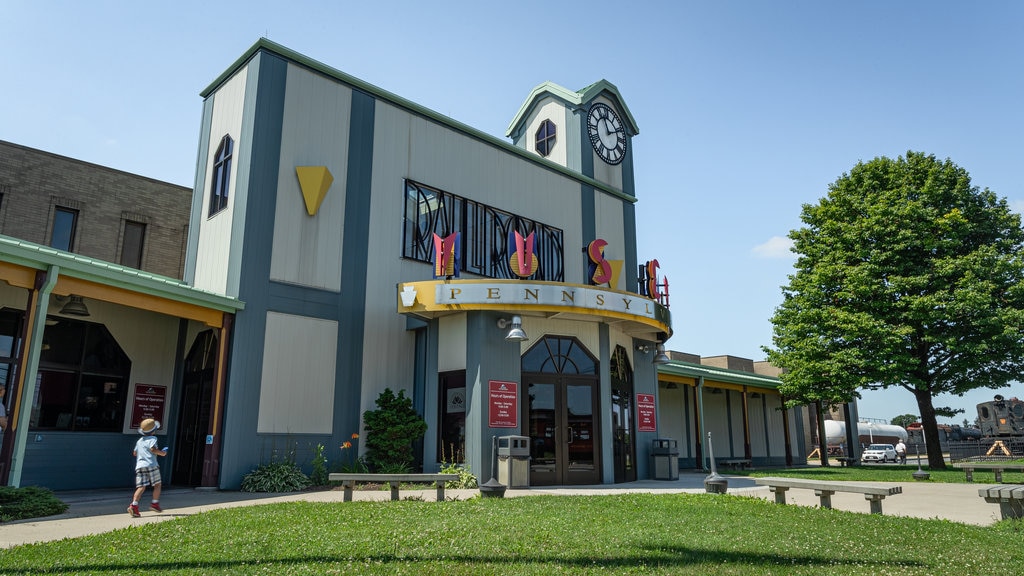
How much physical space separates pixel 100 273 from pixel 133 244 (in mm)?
10116

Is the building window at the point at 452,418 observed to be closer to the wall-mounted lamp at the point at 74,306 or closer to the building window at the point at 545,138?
the wall-mounted lamp at the point at 74,306

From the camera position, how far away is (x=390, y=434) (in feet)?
51.9

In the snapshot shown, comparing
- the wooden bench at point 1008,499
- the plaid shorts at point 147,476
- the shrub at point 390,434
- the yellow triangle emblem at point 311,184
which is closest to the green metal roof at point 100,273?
the yellow triangle emblem at point 311,184

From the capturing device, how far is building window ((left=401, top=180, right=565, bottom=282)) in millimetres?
18406

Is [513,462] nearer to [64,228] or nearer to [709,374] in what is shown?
[709,374]

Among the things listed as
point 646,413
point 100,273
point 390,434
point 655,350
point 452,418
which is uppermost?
point 100,273

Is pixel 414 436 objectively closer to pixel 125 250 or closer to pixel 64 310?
pixel 64 310

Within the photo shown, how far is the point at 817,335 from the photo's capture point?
1008 inches

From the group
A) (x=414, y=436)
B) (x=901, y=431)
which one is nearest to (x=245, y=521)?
(x=414, y=436)

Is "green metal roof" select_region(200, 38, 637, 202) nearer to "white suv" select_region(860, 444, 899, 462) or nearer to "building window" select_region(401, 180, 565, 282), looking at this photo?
"building window" select_region(401, 180, 565, 282)

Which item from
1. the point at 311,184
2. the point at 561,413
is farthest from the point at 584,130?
the point at 561,413

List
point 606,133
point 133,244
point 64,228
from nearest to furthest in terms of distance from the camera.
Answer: point 64,228 < point 133,244 < point 606,133

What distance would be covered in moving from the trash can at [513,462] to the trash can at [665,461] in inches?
197

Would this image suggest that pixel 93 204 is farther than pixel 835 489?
Yes
